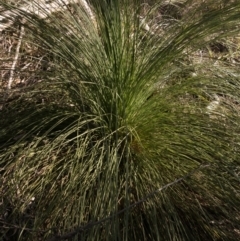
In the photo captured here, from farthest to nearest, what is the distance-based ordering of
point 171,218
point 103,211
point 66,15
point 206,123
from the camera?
point 66,15 < point 206,123 < point 171,218 < point 103,211

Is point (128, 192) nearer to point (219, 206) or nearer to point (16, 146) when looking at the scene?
A: point (219, 206)

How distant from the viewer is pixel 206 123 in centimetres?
173

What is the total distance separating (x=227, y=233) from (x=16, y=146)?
2.56 feet

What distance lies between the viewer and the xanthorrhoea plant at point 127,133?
61.6 inches

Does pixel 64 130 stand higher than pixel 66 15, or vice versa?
pixel 66 15

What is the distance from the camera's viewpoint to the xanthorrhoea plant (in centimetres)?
157

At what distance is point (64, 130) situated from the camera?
1.74 m

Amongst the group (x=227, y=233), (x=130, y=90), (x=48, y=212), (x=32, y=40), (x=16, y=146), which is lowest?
(x=227, y=233)

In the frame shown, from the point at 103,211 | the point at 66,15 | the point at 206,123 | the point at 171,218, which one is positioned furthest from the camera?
the point at 66,15

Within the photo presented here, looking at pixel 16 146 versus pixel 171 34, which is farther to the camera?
pixel 171 34

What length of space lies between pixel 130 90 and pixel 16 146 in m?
0.46

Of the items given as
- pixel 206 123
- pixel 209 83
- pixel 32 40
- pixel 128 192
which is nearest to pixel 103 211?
pixel 128 192

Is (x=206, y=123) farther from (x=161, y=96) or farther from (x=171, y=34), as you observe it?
(x=171, y=34)

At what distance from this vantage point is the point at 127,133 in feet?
5.55
